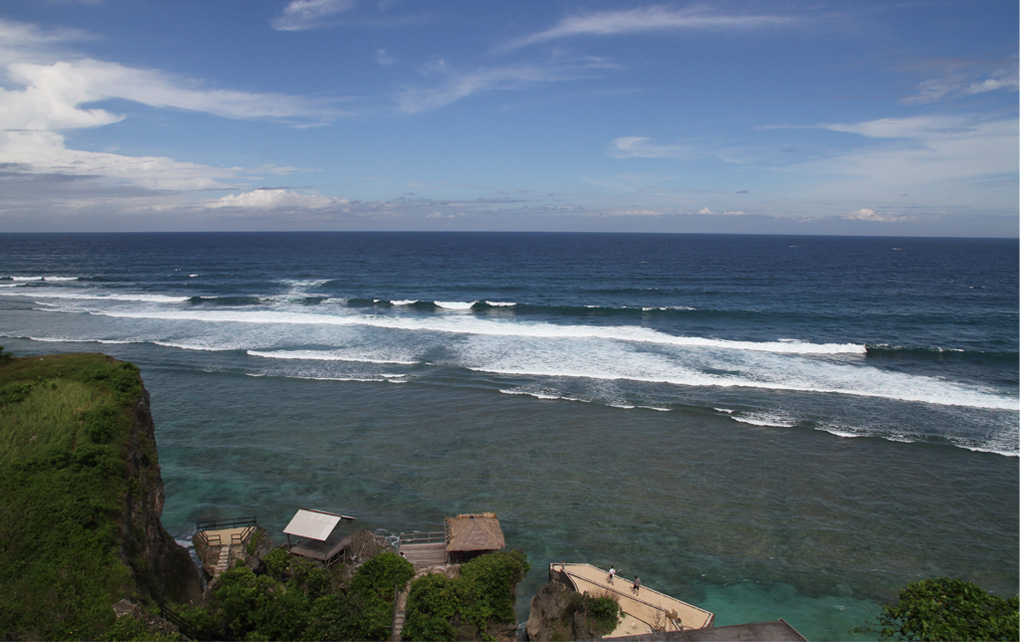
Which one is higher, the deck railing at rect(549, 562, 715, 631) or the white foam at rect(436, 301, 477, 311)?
the white foam at rect(436, 301, 477, 311)

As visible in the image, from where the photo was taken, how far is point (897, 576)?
1834 cm

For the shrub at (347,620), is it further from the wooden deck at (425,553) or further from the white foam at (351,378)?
the white foam at (351,378)

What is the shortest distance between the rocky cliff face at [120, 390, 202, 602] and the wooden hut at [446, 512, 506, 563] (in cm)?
755

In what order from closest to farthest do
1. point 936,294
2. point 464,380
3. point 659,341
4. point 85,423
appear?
point 85,423 < point 464,380 < point 659,341 < point 936,294

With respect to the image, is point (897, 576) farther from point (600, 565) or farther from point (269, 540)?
point (269, 540)

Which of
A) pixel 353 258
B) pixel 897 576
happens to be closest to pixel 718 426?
pixel 897 576

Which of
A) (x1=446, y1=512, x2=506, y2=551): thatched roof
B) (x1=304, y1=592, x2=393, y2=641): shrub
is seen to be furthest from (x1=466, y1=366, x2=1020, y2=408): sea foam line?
(x1=304, y1=592, x2=393, y2=641): shrub

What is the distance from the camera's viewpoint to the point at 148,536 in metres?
14.7

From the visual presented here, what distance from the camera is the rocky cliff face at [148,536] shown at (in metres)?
13.7

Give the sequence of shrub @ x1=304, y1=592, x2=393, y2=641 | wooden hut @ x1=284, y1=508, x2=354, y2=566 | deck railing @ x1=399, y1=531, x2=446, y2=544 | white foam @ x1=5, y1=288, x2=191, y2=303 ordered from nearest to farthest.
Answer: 1. shrub @ x1=304, y1=592, x2=393, y2=641
2. wooden hut @ x1=284, y1=508, x2=354, y2=566
3. deck railing @ x1=399, y1=531, x2=446, y2=544
4. white foam @ x1=5, y1=288, x2=191, y2=303

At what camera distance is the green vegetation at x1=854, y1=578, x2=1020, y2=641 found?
10453 millimetres

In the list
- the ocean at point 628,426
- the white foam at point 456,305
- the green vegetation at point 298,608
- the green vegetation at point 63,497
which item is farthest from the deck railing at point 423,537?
the white foam at point 456,305

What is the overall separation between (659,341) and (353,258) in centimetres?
8611

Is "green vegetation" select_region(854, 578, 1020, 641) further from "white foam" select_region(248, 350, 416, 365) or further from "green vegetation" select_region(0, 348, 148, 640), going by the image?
"white foam" select_region(248, 350, 416, 365)
